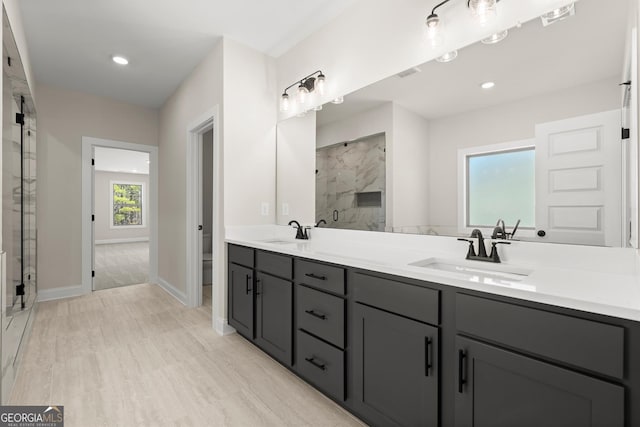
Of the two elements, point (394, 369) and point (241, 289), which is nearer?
point (394, 369)

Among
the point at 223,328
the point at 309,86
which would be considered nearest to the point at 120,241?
the point at 223,328

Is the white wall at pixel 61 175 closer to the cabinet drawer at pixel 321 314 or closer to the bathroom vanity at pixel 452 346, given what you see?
the bathroom vanity at pixel 452 346

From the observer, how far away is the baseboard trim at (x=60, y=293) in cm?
371

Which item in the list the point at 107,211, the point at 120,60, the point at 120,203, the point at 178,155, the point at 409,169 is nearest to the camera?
the point at 409,169

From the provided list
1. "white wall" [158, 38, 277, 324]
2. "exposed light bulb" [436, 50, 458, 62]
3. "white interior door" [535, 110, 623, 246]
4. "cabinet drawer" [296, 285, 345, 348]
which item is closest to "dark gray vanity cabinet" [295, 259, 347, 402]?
"cabinet drawer" [296, 285, 345, 348]

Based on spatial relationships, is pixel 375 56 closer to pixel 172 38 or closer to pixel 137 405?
pixel 172 38

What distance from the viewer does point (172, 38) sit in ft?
9.07

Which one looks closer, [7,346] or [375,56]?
[7,346]

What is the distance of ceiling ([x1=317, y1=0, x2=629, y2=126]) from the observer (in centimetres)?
127

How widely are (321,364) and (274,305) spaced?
22.2 inches

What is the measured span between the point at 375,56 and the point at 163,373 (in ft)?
8.78

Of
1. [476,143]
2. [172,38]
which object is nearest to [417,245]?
[476,143]

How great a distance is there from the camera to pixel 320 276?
1.75m

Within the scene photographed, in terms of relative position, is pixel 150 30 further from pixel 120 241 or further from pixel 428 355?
pixel 120 241
